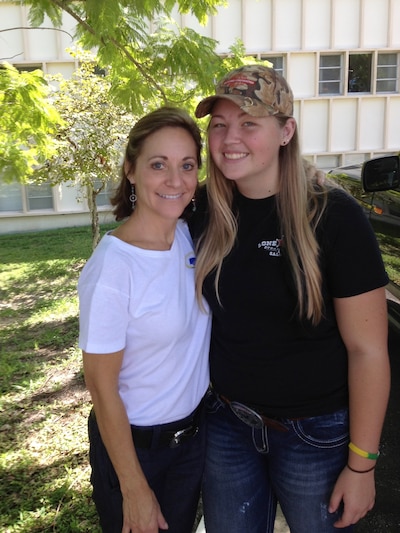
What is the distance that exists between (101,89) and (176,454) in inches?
273

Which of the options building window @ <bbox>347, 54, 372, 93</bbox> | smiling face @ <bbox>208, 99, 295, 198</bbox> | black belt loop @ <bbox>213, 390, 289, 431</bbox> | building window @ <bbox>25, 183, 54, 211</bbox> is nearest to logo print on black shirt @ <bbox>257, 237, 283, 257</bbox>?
smiling face @ <bbox>208, 99, 295, 198</bbox>

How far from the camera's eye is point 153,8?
334 centimetres

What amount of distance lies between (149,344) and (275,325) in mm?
448

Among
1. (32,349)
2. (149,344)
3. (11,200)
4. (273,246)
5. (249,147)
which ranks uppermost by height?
(249,147)

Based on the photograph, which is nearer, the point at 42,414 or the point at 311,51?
the point at 42,414

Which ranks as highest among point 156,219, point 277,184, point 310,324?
point 277,184

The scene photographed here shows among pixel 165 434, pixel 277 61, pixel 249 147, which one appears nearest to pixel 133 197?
pixel 249 147

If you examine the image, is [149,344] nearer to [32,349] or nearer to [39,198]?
[32,349]

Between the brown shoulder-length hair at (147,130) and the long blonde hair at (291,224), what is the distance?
0.56 feet

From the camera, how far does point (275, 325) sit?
1810mm

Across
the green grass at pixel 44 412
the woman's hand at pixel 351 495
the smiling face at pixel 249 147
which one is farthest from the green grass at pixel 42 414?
the smiling face at pixel 249 147

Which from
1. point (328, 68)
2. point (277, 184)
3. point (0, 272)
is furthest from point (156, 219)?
point (328, 68)

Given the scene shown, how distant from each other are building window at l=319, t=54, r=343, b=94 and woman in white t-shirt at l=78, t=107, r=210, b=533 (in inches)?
584

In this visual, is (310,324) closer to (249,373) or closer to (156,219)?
(249,373)
